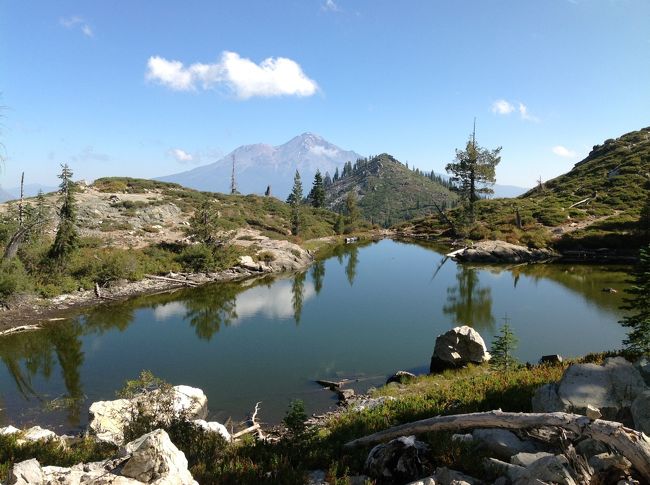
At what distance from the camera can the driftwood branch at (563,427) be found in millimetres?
6074

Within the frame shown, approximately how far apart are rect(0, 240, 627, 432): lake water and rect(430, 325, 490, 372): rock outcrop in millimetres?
1737

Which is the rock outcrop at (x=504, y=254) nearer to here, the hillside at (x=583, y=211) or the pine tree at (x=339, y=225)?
the hillside at (x=583, y=211)

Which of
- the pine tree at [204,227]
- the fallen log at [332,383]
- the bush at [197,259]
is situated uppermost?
the pine tree at [204,227]

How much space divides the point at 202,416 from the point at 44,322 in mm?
21605

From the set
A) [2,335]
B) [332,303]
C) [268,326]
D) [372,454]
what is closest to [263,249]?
[332,303]

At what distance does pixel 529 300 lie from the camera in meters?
37.7

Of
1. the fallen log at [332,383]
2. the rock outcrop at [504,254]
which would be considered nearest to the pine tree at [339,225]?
the rock outcrop at [504,254]

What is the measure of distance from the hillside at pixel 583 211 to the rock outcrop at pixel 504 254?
10.3 feet

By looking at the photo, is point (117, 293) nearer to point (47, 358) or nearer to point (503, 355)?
point (47, 358)

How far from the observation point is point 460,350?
21.9m

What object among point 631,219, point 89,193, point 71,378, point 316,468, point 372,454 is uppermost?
point 89,193

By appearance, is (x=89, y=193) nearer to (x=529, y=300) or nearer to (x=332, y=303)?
(x=332, y=303)

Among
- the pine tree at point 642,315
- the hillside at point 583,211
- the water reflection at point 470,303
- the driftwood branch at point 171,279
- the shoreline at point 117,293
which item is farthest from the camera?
the hillside at point 583,211

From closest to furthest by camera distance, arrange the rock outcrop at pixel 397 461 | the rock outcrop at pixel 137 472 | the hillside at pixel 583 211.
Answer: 1. the rock outcrop at pixel 137 472
2. the rock outcrop at pixel 397 461
3. the hillside at pixel 583 211
